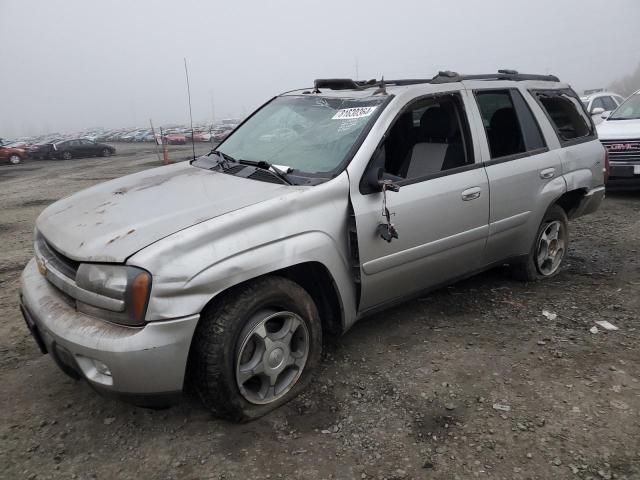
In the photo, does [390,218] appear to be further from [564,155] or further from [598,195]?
[598,195]

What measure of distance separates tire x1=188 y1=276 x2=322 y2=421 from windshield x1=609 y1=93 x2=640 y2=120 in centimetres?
805

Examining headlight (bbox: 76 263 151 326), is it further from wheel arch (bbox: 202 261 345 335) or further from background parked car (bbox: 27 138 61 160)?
background parked car (bbox: 27 138 61 160)

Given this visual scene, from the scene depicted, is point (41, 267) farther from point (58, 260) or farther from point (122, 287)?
point (122, 287)

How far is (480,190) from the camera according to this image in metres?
3.50

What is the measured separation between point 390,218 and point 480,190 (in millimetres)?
892

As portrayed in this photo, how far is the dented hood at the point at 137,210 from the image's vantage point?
7.79ft

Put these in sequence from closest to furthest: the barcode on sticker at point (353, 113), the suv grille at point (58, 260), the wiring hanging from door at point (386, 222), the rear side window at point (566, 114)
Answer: the suv grille at point (58, 260) → the wiring hanging from door at point (386, 222) → the barcode on sticker at point (353, 113) → the rear side window at point (566, 114)

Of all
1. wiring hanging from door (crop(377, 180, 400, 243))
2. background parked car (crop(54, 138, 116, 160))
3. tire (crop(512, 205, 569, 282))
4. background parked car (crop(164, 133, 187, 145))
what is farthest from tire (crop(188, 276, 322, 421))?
background parked car (crop(164, 133, 187, 145))

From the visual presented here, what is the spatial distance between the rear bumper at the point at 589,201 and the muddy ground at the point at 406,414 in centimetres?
90

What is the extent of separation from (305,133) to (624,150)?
634 cm

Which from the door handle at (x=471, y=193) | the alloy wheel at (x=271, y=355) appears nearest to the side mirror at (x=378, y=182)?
the door handle at (x=471, y=193)

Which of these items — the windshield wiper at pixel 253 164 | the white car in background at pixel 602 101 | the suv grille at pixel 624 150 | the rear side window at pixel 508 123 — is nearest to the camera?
the windshield wiper at pixel 253 164

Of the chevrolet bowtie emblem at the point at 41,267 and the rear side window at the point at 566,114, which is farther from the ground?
the rear side window at the point at 566,114

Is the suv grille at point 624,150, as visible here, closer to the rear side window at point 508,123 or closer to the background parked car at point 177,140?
the rear side window at point 508,123
